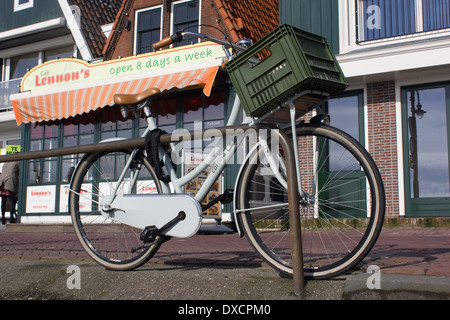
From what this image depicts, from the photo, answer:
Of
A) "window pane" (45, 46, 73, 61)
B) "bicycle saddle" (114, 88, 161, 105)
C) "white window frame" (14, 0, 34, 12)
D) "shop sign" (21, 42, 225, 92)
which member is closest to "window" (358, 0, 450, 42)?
"shop sign" (21, 42, 225, 92)

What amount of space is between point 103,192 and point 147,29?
10.3 m

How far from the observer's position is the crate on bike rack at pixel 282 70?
237 cm

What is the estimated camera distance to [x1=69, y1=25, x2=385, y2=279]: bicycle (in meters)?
2.51

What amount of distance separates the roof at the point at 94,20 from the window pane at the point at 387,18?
750 cm

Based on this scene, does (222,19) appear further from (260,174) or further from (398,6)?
(260,174)

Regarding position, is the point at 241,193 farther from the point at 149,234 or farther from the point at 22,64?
the point at 22,64

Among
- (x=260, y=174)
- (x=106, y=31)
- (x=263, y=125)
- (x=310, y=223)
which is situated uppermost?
(x=106, y=31)

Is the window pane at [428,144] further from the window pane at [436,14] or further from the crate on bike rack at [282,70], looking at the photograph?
the crate on bike rack at [282,70]

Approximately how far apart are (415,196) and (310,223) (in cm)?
A: 723

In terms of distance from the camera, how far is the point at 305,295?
222cm

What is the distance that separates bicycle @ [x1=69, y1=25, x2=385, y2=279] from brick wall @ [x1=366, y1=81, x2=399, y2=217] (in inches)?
267

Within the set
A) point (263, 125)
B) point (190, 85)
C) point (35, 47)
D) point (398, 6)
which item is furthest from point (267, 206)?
point (35, 47)

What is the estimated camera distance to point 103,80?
36.3ft
